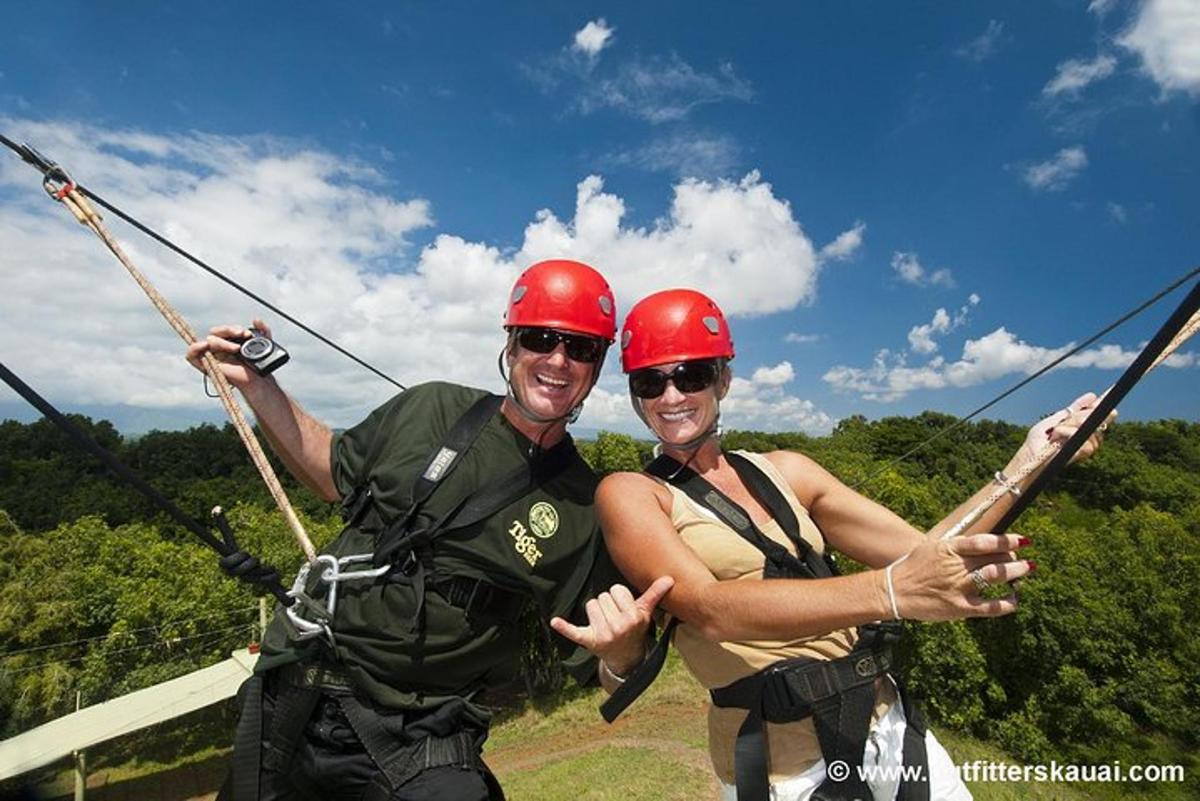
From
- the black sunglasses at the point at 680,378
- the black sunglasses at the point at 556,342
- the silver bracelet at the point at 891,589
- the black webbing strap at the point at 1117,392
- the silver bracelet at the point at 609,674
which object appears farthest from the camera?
the black sunglasses at the point at 556,342

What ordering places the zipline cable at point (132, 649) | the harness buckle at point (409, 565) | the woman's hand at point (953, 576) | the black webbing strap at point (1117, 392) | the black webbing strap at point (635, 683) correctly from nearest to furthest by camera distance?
the black webbing strap at point (1117, 392), the woman's hand at point (953, 576), the black webbing strap at point (635, 683), the harness buckle at point (409, 565), the zipline cable at point (132, 649)

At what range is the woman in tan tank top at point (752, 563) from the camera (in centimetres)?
212

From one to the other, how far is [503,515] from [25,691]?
3048 centimetres

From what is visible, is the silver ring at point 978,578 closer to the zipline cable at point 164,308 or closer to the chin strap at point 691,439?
the chin strap at point 691,439

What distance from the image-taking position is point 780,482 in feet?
11.7

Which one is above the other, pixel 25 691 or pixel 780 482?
pixel 780 482

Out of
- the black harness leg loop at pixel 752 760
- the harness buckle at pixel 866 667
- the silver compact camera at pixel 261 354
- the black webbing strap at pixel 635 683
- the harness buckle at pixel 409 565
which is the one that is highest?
the silver compact camera at pixel 261 354

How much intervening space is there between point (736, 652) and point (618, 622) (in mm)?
724

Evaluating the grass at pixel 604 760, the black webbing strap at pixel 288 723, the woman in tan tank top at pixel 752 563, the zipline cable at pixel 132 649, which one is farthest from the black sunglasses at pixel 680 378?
the zipline cable at pixel 132 649

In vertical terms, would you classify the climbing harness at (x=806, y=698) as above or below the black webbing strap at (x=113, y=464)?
below

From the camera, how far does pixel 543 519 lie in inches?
142

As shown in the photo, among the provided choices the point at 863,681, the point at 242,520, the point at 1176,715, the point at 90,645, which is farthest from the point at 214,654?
the point at 1176,715

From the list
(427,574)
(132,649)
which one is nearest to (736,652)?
(427,574)

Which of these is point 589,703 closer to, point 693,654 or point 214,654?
point 214,654
